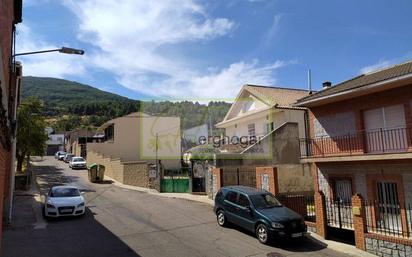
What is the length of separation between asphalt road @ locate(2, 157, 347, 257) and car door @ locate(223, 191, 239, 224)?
494mm

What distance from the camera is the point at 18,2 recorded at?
11.8m

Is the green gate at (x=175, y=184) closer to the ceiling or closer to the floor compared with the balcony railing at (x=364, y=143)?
closer to the floor

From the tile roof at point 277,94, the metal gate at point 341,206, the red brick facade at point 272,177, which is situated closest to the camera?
the metal gate at point 341,206

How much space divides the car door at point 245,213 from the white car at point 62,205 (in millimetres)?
7431

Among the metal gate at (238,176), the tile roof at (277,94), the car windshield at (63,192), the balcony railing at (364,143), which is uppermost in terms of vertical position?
the tile roof at (277,94)

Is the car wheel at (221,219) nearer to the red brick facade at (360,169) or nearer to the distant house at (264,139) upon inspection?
the distant house at (264,139)

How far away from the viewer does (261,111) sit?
26203mm

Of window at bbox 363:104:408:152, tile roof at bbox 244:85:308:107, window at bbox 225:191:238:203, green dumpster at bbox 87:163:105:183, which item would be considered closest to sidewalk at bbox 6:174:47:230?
green dumpster at bbox 87:163:105:183

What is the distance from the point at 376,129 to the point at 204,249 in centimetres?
895

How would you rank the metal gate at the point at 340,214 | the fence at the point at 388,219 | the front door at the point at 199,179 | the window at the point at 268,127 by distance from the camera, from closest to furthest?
the fence at the point at 388,219
the metal gate at the point at 340,214
the front door at the point at 199,179
the window at the point at 268,127

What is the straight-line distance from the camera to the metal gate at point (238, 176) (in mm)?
20750

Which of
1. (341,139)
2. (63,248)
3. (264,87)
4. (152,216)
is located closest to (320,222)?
(341,139)

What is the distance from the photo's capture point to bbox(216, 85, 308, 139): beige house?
25047 millimetres

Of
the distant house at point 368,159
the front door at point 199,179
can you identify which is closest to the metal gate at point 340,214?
the distant house at point 368,159
